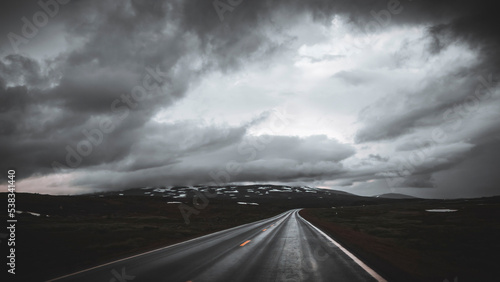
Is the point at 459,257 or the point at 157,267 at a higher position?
the point at 157,267

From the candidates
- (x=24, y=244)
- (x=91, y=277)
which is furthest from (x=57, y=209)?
(x=91, y=277)

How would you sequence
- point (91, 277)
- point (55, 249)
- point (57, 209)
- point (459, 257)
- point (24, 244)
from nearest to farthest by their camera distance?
point (91, 277), point (459, 257), point (55, 249), point (24, 244), point (57, 209)

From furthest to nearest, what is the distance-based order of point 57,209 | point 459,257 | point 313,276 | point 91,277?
point 57,209
point 459,257
point 91,277
point 313,276

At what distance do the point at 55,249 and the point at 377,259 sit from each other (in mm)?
14953

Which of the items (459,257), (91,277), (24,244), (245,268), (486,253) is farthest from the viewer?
(24,244)

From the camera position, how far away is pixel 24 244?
13.8 meters

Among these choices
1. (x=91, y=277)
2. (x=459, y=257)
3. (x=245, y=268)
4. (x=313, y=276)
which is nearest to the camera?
(x=313, y=276)

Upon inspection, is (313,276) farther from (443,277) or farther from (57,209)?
(57,209)

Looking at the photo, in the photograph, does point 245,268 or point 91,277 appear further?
point 245,268

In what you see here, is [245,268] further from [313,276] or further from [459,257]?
[459,257]

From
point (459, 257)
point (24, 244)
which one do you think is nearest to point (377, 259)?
point (459, 257)

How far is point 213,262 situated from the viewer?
816cm

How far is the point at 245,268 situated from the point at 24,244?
46.4 ft

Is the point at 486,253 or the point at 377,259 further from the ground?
the point at 377,259
